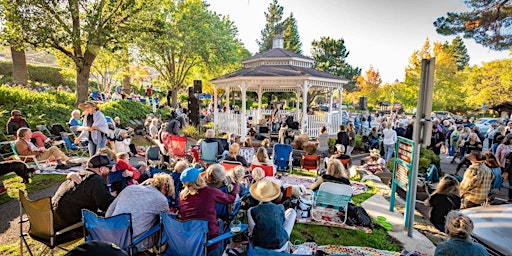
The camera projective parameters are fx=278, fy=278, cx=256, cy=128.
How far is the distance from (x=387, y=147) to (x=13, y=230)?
33.3 ft

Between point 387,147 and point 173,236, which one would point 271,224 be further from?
point 387,147

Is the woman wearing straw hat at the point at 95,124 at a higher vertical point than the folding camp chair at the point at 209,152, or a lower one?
higher

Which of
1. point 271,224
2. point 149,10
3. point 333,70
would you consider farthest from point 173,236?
point 333,70

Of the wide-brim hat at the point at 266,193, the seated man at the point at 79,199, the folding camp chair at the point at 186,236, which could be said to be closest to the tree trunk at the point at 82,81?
the seated man at the point at 79,199

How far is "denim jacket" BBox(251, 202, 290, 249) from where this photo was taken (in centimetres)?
290

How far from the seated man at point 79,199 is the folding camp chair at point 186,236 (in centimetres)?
96

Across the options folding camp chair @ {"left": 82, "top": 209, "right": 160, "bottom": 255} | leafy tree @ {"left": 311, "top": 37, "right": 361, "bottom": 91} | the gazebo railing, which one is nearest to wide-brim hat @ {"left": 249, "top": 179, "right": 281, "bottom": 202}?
folding camp chair @ {"left": 82, "top": 209, "right": 160, "bottom": 255}

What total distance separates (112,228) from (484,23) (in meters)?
16.0

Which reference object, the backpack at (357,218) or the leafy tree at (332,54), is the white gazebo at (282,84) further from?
the leafy tree at (332,54)

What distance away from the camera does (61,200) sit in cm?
317

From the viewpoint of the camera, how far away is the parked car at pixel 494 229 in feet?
9.71

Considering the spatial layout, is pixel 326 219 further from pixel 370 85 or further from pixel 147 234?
pixel 370 85

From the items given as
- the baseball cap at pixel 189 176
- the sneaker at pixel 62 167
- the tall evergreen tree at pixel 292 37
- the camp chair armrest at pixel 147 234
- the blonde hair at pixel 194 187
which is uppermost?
the tall evergreen tree at pixel 292 37

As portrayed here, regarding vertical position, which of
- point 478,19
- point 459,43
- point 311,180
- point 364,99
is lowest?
point 311,180
